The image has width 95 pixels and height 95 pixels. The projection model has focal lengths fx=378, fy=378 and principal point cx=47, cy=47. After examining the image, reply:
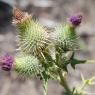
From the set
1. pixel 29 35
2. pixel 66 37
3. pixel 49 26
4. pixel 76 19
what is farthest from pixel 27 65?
pixel 49 26

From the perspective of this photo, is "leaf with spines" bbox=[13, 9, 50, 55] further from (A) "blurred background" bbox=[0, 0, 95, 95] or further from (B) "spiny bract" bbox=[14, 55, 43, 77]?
(A) "blurred background" bbox=[0, 0, 95, 95]

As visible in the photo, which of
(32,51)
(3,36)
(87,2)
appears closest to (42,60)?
(32,51)

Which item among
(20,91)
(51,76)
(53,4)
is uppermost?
(53,4)

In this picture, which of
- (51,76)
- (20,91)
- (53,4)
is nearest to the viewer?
(51,76)

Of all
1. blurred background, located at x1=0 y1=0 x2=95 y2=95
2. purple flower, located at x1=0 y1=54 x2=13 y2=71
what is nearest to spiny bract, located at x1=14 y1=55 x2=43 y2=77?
purple flower, located at x1=0 y1=54 x2=13 y2=71

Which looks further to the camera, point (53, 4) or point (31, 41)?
point (53, 4)

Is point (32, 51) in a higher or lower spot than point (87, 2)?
lower

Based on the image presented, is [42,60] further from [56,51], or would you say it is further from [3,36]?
[3,36]
